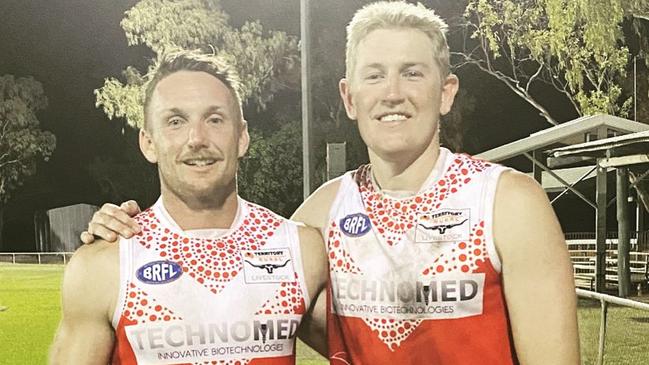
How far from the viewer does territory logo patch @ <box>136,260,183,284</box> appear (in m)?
1.82

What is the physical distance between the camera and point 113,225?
6.02 feet

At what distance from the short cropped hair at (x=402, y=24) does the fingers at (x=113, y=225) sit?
0.68 meters

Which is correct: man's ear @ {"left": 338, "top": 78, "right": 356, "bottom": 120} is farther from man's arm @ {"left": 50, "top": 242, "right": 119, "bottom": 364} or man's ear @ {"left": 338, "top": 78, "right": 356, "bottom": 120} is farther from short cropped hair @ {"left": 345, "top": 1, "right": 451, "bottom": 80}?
man's arm @ {"left": 50, "top": 242, "right": 119, "bottom": 364}

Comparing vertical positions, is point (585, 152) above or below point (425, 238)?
above

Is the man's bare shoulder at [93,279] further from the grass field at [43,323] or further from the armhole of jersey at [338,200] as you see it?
the grass field at [43,323]

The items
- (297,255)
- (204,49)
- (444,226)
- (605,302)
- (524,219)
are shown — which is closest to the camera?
(524,219)

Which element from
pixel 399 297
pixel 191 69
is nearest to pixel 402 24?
pixel 191 69

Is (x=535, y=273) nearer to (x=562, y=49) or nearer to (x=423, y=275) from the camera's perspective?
(x=423, y=275)

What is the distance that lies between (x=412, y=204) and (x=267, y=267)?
1.31ft

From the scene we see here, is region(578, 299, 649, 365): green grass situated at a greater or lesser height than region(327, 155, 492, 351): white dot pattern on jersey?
lesser

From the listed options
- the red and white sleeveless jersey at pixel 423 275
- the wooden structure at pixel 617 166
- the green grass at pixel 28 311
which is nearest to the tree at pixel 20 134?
the green grass at pixel 28 311

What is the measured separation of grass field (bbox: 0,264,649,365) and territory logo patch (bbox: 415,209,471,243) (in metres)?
1.04

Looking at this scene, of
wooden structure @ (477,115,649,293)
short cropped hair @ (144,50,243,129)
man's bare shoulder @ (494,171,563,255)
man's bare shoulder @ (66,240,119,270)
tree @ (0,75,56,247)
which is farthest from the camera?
tree @ (0,75,56,247)

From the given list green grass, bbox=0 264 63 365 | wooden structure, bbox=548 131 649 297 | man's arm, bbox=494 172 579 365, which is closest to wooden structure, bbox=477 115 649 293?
wooden structure, bbox=548 131 649 297
